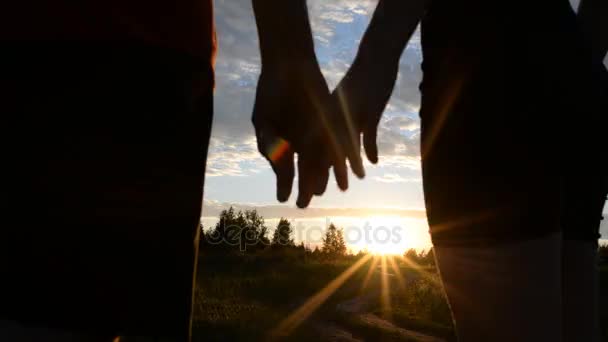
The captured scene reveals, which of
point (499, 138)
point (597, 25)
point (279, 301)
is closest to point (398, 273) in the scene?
point (279, 301)

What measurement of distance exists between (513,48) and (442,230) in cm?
56

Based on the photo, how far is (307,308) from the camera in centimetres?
745

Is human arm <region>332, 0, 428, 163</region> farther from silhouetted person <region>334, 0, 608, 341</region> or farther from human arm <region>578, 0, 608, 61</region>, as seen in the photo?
human arm <region>578, 0, 608, 61</region>

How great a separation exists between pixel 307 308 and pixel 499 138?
243 inches

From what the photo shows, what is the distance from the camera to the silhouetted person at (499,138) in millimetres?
1551

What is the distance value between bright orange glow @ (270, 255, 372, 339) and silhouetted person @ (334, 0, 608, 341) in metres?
4.13

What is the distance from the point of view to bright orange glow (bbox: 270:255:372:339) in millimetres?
5824

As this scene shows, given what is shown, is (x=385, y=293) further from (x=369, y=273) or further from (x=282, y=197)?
(x=282, y=197)

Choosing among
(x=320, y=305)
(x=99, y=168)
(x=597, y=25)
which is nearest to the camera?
(x=99, y=168)

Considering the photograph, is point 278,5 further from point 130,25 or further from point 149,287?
point 149,287

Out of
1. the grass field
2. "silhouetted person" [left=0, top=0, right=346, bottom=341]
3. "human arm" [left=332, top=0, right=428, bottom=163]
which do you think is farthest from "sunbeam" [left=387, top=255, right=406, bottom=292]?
"silhouetted person" [left=0, top=0, right=346, bottom=341]

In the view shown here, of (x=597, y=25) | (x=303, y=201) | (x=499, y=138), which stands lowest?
A: (x=303, y=201)

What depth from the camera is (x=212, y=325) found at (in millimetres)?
5992

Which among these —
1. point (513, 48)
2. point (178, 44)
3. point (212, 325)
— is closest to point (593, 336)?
point (513, 48)
